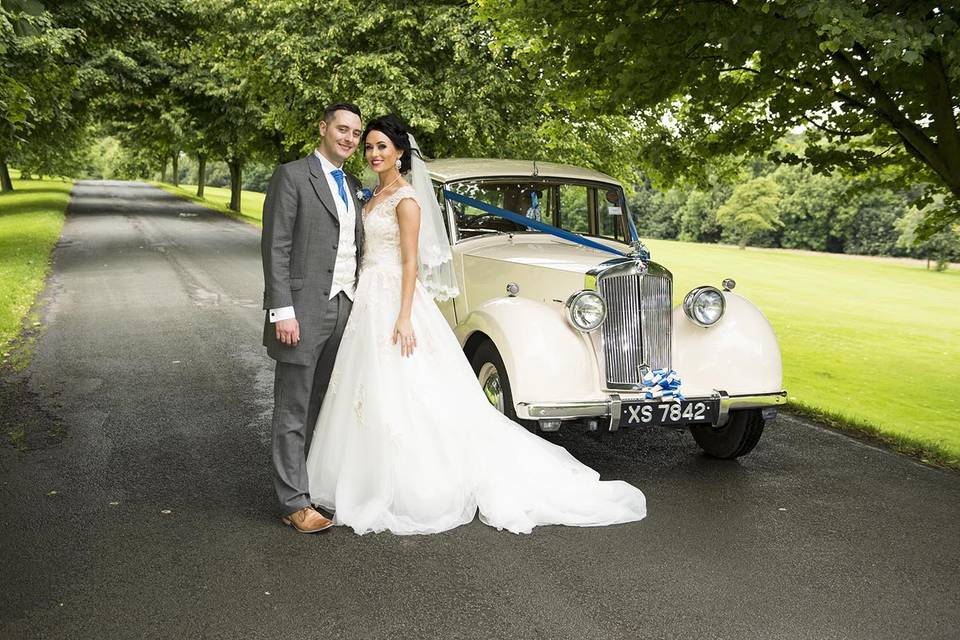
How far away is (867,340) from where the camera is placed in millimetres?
18828

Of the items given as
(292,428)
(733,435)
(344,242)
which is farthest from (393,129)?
(733,435)

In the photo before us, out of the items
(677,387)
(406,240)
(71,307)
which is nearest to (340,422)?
(406,240)

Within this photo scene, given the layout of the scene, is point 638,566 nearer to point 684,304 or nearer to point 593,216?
point 684,304

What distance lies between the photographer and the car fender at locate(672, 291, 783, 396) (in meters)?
5.55

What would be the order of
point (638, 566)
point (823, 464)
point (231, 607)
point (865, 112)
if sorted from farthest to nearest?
point (865, 112) → point (823, 464) → point (638, 566) → point (231, 607)

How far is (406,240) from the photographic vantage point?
4746 mm

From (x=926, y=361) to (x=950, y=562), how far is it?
1330 centimetres

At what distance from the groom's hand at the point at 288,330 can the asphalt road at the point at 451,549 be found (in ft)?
→ 3.65

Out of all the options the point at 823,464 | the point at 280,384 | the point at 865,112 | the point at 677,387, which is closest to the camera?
the point at 280,384

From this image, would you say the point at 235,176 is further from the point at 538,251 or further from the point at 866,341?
the point at 538,251

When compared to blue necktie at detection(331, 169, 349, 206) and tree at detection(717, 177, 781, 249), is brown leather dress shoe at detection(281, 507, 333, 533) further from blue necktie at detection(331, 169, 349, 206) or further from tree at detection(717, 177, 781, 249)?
tree at detection(717, 177, 781, 249)

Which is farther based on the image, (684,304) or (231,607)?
(684,304)

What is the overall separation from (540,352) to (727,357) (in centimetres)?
139

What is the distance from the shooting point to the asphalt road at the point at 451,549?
3613 millimetres
